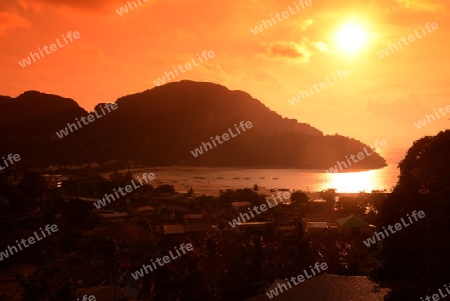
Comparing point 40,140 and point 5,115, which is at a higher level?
point 5,115

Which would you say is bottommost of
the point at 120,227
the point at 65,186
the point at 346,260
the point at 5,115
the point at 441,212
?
the point at 346,260

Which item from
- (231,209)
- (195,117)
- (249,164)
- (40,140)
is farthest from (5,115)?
(231,209)

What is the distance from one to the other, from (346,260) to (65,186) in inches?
2142

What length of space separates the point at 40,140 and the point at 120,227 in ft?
443

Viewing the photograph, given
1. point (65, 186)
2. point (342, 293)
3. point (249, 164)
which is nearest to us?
point (342, 293)

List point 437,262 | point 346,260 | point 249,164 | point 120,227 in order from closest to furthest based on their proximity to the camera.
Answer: point 437,262 → point 346,260 → point 120,227 → point 249,164

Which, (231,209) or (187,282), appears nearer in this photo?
(187,282)

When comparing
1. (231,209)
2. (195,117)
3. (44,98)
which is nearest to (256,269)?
(231,209)

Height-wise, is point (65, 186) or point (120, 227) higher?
point (65, 186)

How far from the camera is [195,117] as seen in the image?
196 m

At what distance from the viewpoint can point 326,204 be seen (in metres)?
50.6

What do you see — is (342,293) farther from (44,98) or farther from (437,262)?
(44,98)

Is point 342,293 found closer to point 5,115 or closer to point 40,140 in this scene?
point 40,140

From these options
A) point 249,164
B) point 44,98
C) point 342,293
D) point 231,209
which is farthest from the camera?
point 44,98
